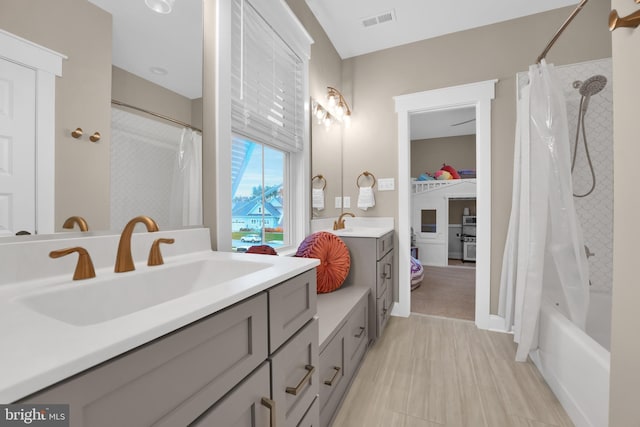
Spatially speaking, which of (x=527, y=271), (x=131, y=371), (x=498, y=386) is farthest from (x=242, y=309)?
(x=527, y=271)

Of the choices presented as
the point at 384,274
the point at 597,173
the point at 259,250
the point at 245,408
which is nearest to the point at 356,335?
the point at 384,274

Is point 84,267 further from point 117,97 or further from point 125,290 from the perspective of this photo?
point 117,97

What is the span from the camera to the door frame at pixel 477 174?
243cm

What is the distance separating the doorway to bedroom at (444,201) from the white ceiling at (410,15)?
4.47 ft

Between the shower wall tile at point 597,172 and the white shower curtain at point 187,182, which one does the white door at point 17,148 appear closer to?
the white shower curtain at point 187,182

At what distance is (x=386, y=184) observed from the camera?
2791mm

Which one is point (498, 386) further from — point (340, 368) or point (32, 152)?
point (32, 152)

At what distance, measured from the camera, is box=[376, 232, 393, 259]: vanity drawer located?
211 cm

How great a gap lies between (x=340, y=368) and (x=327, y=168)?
1.67m

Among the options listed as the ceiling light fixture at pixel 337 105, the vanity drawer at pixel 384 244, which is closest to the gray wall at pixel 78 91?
the vanity drawer at pixel 384 244

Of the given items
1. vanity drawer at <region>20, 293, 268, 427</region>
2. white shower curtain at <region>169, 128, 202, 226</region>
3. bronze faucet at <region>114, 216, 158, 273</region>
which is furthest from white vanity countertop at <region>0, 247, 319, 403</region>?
white shower curtain at <region>169, 128, 202, 226</region>

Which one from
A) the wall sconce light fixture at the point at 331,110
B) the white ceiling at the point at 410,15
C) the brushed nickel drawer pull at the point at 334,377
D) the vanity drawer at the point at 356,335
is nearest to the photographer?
the brushed nickel drawer pull at the point at 334,377

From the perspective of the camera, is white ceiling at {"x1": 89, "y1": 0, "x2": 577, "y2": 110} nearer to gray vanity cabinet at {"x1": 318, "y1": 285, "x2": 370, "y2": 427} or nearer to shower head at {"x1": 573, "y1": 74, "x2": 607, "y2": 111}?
shower head at {"x1": 573, "y1": 74, "x2": 607, "y2": 111}

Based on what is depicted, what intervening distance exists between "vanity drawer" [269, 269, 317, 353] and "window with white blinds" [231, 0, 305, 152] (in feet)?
3.13
